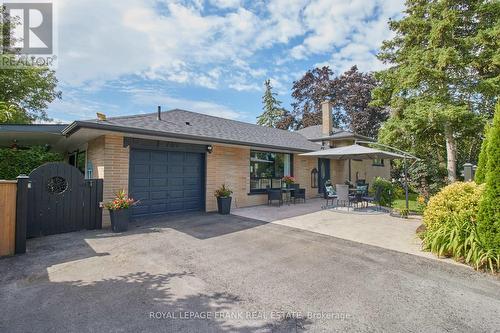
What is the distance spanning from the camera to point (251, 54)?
36.9 feet

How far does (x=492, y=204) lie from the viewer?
4168 millimetres

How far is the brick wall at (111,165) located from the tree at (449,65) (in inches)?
562

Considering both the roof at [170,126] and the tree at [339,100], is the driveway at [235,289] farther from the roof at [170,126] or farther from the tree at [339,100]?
the tree at [339,100]

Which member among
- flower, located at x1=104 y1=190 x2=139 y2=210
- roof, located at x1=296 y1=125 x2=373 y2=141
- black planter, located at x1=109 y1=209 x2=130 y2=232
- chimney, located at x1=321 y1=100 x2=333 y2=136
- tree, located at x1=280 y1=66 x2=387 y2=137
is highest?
tree, located at x1=280 y1=66 x2=387 y2=137

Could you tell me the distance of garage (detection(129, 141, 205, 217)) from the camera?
8.05 meters

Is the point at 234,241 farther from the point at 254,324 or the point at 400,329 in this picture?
the point at 400,329

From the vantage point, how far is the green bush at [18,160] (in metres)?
8.62

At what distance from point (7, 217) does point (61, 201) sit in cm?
169

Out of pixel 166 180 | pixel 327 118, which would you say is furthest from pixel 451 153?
pixel 166 180

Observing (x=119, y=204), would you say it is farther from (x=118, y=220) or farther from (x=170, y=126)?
(x=170, y=126)

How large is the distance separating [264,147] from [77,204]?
716 cm

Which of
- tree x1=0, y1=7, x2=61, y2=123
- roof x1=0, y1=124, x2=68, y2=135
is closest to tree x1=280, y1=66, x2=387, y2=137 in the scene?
roof x1=0, y1=124, x2=68, y2=135

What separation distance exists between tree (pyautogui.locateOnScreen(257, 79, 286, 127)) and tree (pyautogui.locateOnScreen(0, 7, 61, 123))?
27553 mm

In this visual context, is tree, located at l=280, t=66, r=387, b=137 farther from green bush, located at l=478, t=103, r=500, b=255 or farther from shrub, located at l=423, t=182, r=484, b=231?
green bush, located at l=478, t=103, r=500, b=255
